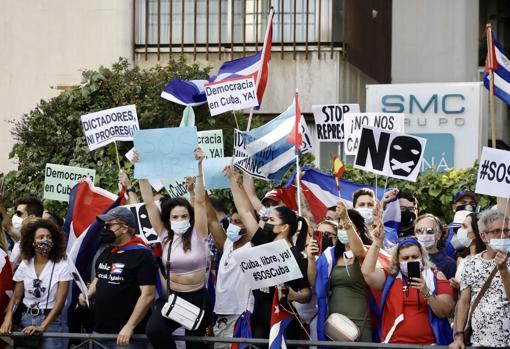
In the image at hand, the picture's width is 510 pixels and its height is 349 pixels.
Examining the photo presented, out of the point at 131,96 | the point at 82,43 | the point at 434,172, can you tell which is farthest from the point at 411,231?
the point at 82,43

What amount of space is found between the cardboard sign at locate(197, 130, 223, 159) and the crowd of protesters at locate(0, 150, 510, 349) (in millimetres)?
1013

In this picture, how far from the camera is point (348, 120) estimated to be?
48.0ft

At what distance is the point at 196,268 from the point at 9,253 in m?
2.67

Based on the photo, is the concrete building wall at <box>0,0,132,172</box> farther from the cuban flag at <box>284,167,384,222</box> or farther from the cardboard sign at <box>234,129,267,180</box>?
the cardboard sign at <box>234,129,267,180</box>

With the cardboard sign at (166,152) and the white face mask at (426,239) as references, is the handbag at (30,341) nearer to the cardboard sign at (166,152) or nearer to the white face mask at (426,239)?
the cardboard sign at (166,152)

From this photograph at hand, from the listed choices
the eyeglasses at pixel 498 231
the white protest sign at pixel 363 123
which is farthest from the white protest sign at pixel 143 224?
the eyeglasses at pixel 498 231

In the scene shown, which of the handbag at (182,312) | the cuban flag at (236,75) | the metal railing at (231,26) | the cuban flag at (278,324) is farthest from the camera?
the metal railing at (231,26)

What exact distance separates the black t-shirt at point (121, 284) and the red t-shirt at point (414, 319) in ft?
7.05

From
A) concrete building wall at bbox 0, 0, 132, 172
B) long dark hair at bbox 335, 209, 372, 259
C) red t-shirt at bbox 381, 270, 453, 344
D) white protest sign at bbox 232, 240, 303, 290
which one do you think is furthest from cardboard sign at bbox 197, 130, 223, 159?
concrete building wall at bbox 0, 0, 132, 172

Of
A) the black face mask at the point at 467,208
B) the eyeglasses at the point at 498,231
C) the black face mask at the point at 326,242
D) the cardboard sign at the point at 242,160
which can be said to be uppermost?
the cardboard sign at the point at 242,160

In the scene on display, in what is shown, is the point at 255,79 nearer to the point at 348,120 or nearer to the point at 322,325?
the point at 348,120

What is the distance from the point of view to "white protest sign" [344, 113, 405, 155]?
47.4ft

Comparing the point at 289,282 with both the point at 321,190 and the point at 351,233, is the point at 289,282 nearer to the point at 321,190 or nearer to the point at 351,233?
the point at 351,233

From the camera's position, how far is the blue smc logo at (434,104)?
23312 mm
